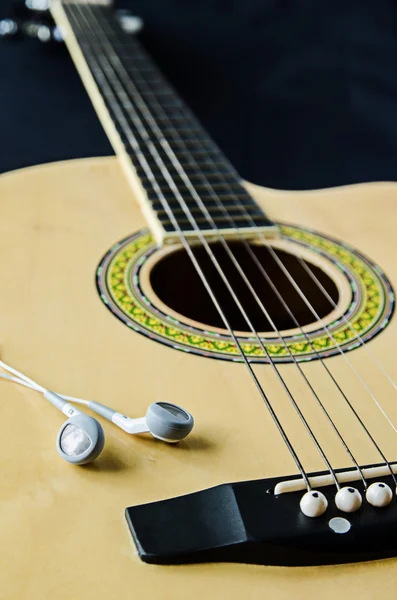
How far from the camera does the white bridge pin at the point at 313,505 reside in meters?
0.45

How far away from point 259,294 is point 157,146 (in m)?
0.30

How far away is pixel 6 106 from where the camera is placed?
1554mm

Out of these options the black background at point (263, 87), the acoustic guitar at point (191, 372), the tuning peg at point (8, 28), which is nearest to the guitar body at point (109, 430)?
the acoustic guitar at point (191, 372)

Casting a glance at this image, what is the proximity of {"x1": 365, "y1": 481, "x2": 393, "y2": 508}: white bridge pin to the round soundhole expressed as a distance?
0.19m

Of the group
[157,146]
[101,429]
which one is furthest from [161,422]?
[157,146]

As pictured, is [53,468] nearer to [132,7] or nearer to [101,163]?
[101,163]

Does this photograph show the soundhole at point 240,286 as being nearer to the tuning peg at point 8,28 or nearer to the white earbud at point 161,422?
the white earbud at point 161,422

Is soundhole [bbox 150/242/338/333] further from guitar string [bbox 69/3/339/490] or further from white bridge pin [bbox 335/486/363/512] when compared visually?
white bridge pin [bbox 335/486/363/512]

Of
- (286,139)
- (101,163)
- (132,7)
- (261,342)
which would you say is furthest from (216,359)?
(132,7)

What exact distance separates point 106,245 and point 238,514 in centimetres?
46

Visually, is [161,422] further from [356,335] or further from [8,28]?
[8,28]

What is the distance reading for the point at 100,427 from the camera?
0.50 m

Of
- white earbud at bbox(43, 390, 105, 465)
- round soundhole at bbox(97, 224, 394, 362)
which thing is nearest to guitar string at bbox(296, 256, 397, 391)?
round soundhole at bbox(97, 224, 394, 362)

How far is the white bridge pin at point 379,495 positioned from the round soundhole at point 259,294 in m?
0.19
